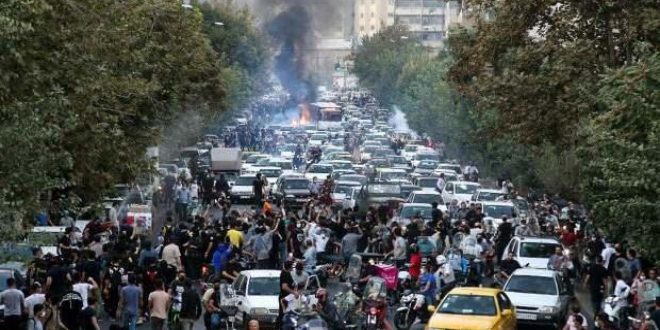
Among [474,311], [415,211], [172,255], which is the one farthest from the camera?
[415,211]

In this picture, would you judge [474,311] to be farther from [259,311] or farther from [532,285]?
[532,285]

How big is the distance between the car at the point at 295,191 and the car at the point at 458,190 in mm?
4583

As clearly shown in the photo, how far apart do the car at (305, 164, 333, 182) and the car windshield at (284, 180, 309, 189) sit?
529 cm

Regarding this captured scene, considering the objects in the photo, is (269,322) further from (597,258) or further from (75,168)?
(597,258)

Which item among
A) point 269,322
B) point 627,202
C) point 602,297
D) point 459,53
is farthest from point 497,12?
point 627,202

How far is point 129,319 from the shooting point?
2836 centimetres

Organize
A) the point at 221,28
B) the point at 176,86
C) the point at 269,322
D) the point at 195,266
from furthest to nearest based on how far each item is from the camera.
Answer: the point at 221,28, the point at 176,86, the point at 195,266, the point at 269,322

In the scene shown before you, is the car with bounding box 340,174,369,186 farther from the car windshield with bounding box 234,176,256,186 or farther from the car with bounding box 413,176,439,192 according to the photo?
the car windshield with bounding box 234,176,256,186

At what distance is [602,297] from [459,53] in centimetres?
965

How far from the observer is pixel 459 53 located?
138 feet

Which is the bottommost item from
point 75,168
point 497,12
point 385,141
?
point 385,141

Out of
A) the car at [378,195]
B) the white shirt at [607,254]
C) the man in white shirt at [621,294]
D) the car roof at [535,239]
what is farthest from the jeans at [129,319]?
the car at [378,195]

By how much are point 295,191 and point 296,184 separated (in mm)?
551

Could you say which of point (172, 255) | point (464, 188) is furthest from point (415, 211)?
point (172, 255)
